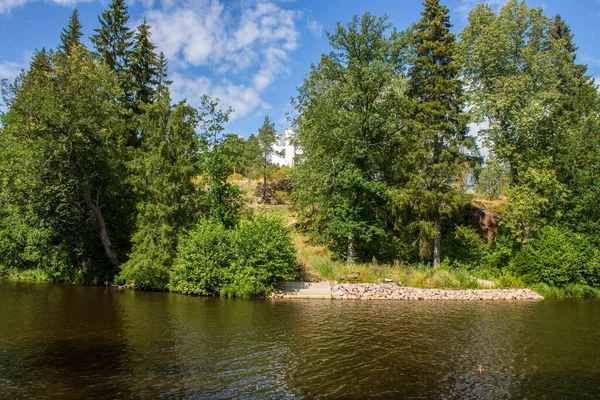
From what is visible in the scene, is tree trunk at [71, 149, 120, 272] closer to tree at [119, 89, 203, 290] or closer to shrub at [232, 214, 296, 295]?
tree at [119, 89, 203, 290]

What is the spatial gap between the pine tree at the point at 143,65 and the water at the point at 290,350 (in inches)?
811

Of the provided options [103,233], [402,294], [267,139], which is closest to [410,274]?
[402,294]

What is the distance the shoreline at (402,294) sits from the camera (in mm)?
21906

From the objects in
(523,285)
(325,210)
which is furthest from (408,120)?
(523,285)

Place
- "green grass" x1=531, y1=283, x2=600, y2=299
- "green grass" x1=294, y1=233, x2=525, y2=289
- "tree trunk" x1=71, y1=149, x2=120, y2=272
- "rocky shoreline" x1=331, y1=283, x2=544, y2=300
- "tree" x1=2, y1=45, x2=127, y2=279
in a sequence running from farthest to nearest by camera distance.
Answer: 1. "tree trunk" x1=71, y1=149, x2=120, y2=272
2. "green grass" x1=294, y1=233, x2=525, y2=289
3. "green grass" x1=531, y1=283, x2=600, y2=299
4. "tree" x1=2, y1=45, x2=127, y2=279
5. "rocky shoreline" x1=331, y1=283, x2=544, y2=300

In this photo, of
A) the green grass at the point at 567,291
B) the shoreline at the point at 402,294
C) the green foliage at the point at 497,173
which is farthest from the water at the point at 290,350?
the green foliage at the point at 497,173

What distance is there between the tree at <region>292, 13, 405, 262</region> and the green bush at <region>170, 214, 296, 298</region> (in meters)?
6.21

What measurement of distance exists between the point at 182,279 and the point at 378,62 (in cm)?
1913

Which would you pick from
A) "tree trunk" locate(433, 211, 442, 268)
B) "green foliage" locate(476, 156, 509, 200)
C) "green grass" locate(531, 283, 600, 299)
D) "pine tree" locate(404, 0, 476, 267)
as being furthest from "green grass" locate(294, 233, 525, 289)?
"green foliage" locate(476, 156, 509, 200)

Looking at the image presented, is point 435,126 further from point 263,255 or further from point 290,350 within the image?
point 290,350

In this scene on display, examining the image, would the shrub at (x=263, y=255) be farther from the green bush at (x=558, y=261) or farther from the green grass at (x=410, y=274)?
the green bush at (x=558, y=261)

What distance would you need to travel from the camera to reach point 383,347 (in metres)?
12.7

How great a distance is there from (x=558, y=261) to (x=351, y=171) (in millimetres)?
14197

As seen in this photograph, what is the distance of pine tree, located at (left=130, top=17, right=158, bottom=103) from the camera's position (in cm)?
3414
